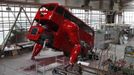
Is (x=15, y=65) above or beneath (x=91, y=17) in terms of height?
beneath

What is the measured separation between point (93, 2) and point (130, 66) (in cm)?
1310

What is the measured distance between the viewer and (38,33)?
696 cm

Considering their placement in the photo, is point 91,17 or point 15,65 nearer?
point 15,65

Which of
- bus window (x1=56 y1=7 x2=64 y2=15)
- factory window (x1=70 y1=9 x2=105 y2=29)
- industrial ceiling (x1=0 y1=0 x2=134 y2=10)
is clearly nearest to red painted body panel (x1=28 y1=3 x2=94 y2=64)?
bus window (x1=56 y1=7 x2=64 y2=15)

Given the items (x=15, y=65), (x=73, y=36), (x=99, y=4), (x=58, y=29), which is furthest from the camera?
(x=99, y=4)

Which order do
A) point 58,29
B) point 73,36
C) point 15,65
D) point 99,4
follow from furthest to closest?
1. point 99,4
2. point 15,65
3. point 58,29
4. point 73,36

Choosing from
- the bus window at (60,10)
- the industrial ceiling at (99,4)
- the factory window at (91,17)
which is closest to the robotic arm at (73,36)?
the bus window at (60,10)

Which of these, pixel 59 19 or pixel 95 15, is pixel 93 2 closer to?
pixel 95 15

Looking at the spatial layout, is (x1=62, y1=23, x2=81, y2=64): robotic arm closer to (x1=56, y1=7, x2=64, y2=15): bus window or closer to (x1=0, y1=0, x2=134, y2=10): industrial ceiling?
(x1=56, y1=7, x2=64, y2=15): bus window

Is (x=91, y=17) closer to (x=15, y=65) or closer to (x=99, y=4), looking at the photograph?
(x=99, y=4)

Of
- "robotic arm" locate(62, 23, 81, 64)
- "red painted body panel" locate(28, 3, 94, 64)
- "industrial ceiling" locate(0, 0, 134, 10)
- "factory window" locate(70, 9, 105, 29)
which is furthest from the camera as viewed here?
"factory window" locate(70, 9, 105, 29)

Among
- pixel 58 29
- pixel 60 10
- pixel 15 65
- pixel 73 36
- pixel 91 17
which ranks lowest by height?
pixel 15 65

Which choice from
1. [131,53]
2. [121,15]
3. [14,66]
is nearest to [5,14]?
[14,66]

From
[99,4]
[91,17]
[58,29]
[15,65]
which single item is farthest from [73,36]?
[99,4]
